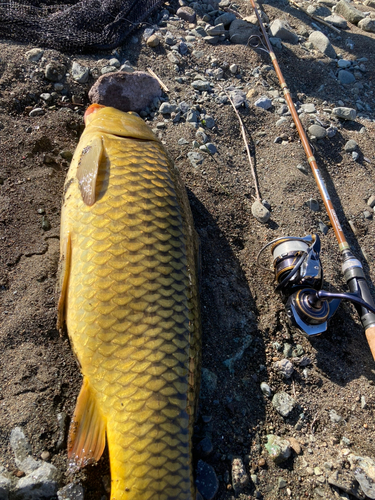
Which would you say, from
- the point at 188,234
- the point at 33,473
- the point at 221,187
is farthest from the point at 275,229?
the point at 33,473

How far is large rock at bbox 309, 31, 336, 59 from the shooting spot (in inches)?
185

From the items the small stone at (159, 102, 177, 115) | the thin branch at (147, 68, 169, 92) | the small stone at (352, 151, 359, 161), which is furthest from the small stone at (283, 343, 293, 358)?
the thin branch at (147, 68, 169, 92)

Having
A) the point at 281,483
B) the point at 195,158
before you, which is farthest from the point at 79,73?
the point at 281,483

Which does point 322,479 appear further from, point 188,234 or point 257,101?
point 257,101

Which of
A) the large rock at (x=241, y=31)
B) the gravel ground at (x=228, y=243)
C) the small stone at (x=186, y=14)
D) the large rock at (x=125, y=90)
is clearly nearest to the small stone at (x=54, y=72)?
the gravel ground at (x=228, y=243)

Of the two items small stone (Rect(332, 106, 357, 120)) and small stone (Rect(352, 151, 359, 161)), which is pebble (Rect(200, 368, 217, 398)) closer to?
small stone (Rect(352, 151, 359, 161))

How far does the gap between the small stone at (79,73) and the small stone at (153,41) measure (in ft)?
2.81

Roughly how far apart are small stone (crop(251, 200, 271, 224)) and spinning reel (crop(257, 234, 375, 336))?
402mm

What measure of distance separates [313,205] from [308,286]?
100 cm

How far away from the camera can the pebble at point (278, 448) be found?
207 centimetres

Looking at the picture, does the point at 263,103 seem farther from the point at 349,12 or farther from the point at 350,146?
the point at 349,12

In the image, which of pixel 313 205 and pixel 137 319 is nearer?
pixel 137 319

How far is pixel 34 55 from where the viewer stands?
138 inches

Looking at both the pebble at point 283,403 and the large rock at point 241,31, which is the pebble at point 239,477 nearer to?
the pebble at point 283,403
